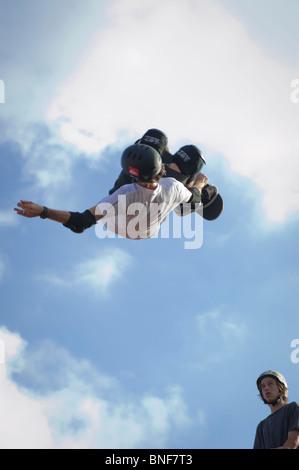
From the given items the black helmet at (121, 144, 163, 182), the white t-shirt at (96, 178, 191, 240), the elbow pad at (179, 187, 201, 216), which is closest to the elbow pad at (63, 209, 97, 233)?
the white t-shirt at (96, 178, 191, 240)

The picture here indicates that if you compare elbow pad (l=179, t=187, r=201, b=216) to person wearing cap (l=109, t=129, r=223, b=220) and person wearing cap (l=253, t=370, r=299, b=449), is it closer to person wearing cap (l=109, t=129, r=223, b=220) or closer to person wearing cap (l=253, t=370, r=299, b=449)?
person wearing cap (l=109, t=129, r=223, b=220)

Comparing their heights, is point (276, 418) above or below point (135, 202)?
below

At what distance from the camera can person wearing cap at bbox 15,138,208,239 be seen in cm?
1101

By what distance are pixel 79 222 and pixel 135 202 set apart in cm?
122

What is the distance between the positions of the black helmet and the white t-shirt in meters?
0.28

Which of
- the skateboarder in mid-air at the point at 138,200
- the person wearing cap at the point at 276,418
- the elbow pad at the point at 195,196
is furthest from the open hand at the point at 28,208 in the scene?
the person wearing cap at the point at 276,418

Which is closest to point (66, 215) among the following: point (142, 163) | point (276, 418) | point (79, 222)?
point (79, 222)

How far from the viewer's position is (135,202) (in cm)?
1126

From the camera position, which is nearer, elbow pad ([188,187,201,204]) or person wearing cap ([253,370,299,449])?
person wearing cap ([253,370,299,449])

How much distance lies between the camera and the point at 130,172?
11.2 metres

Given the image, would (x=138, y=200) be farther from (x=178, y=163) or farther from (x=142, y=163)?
(x=178, y=163)

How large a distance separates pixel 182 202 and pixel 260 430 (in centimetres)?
515
